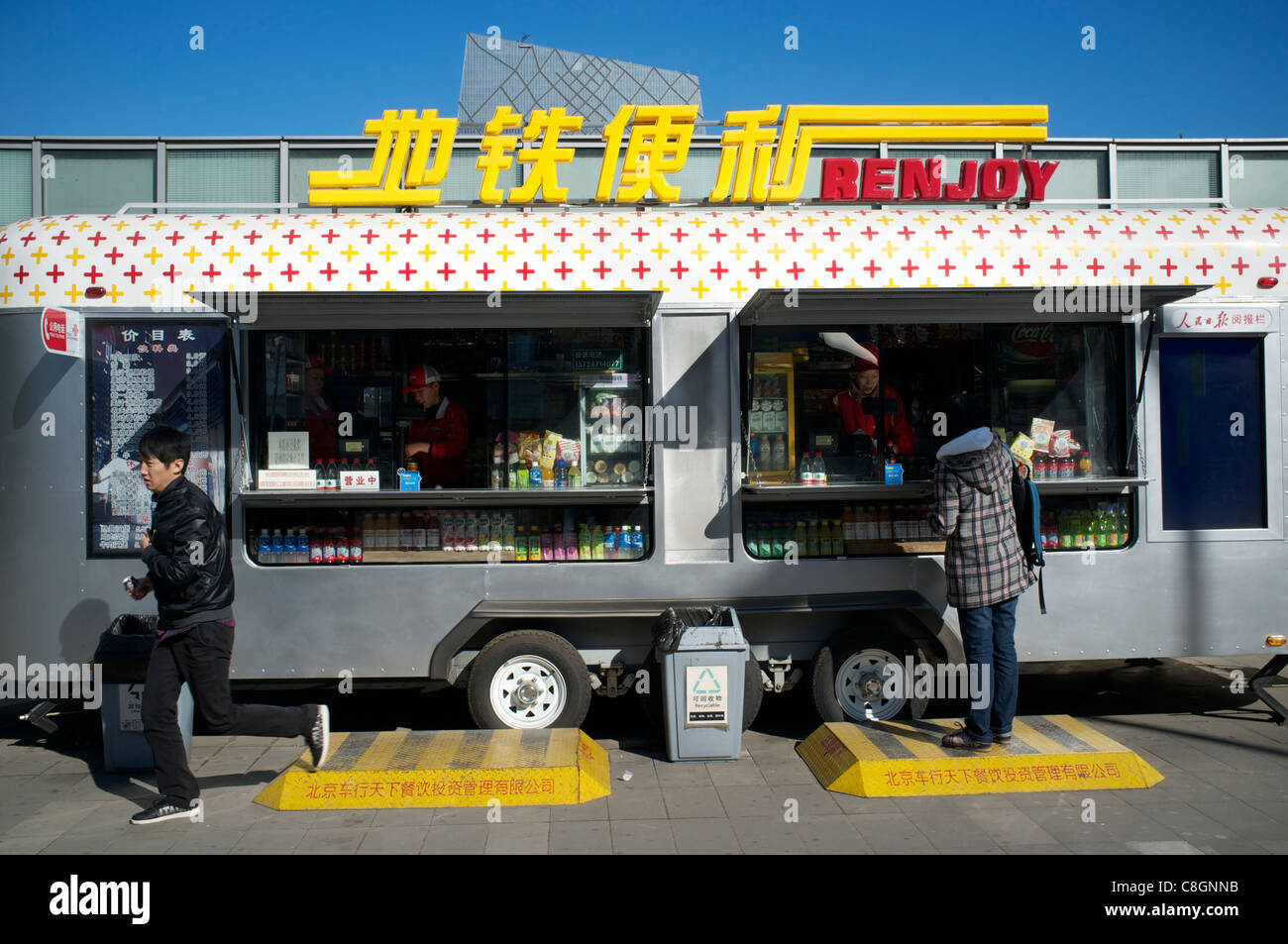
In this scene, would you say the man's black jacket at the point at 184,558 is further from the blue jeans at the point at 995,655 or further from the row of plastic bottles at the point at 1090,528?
the row of plastic bottles at the point at 1090,528

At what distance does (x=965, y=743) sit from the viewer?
18.1 ft

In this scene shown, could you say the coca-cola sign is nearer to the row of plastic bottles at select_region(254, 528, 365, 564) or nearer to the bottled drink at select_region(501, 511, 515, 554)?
the bottled drink at select_region(501, 511, 515, 554)

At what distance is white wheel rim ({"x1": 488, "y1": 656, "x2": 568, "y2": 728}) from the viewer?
6145mm

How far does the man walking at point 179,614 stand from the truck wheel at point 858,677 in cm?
337

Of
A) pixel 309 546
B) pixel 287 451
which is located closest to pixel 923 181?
pixel 287 451

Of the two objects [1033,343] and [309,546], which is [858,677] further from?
[309,546]

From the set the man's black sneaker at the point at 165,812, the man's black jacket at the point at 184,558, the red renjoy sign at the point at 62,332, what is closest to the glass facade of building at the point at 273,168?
the red renjoy sign at the point at 62,332

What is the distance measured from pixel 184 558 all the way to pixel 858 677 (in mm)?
3937

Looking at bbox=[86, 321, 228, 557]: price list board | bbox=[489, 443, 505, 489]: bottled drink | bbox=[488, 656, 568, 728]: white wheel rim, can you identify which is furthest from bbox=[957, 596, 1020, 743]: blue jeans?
bbox=[86, 321, 228, 557]: price list board

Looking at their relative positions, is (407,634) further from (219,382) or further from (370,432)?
(219,382)

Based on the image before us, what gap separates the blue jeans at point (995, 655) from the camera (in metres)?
5.54

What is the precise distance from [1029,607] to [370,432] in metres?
4.31

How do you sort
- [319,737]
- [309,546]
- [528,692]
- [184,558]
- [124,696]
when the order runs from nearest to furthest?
[184,558]
[319,737]
[124,696]
[528,692]
[309,546]
